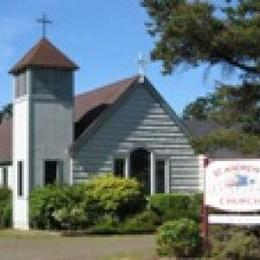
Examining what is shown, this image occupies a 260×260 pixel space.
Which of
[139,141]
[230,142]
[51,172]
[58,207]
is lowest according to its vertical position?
[58,207]

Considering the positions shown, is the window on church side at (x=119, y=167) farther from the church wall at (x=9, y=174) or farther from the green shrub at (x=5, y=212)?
the church wall at (x=9, y=174)

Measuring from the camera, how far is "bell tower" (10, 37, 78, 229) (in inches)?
1484

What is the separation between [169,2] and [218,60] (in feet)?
6.53

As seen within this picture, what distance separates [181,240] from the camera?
2094 cm

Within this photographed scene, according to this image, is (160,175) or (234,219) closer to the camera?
(234,219)

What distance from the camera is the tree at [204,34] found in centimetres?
2242

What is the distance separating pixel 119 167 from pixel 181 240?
17.8 metres

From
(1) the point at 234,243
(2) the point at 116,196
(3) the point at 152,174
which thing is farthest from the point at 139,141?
(1) the point at 234,243

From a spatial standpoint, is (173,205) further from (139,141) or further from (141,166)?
(139,141)

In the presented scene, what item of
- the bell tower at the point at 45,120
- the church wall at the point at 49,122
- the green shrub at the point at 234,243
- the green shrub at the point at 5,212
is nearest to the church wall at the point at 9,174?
the green shrub at the point at 5,212

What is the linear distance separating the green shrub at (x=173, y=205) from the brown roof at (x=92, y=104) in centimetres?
463

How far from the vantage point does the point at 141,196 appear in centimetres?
3662

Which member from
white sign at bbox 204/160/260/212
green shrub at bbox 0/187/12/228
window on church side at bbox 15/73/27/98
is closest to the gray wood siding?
window on church side at bbox 15/73/27/98

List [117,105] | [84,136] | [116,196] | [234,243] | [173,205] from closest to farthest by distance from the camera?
[234,243], [116,196], [173,205], [84,136], [117,105]
